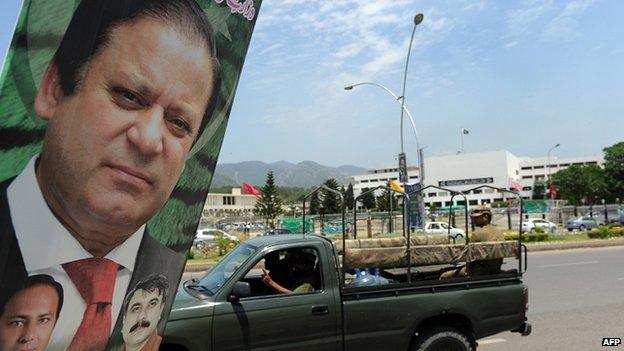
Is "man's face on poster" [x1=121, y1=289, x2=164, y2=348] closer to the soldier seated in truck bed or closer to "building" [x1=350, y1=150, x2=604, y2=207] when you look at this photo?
the soldier seated in truck bed

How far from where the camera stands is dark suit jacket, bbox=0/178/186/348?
49.0 inches

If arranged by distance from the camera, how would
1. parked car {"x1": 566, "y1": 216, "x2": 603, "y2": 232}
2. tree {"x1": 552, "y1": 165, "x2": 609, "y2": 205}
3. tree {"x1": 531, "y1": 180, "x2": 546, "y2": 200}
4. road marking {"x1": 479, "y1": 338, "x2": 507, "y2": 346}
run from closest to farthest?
1. road marking {"x1": 479, "y1": 338, "x2": 507, "y2": 346}
2. parked car {"x1": 566, "y1": 216, "x2": 603, "y2": 232}
3. tree {"x1": 552, "y1": 165, "x2": 609, "y2": 205}
4. tree {"x1": 531, "y1": 180, "x2": 546, "y2": 200}

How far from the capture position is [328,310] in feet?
15.3

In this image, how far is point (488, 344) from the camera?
7090 mm

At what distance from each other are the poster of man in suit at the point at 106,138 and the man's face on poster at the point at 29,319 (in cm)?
4

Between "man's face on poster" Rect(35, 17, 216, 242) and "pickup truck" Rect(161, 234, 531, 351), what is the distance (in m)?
2.92

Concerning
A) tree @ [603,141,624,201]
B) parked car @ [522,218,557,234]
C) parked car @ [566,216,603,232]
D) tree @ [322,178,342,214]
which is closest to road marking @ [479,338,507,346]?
tree @ [322,178,342,214]

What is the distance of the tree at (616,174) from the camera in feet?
308

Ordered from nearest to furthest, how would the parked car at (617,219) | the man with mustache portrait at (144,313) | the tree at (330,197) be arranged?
the man with mustache portrait at (144,313) < the tree at (330,197) < the parked car at (617,219)

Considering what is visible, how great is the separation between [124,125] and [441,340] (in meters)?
4.50

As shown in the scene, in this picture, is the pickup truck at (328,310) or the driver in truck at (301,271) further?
the driver in truck at (301,271)

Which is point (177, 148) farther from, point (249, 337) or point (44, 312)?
point (249, 337)

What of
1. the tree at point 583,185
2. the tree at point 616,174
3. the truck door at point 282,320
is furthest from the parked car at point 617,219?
the tree at point 616,174

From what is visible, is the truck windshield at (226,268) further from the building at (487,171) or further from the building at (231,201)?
the building at (231,201)
